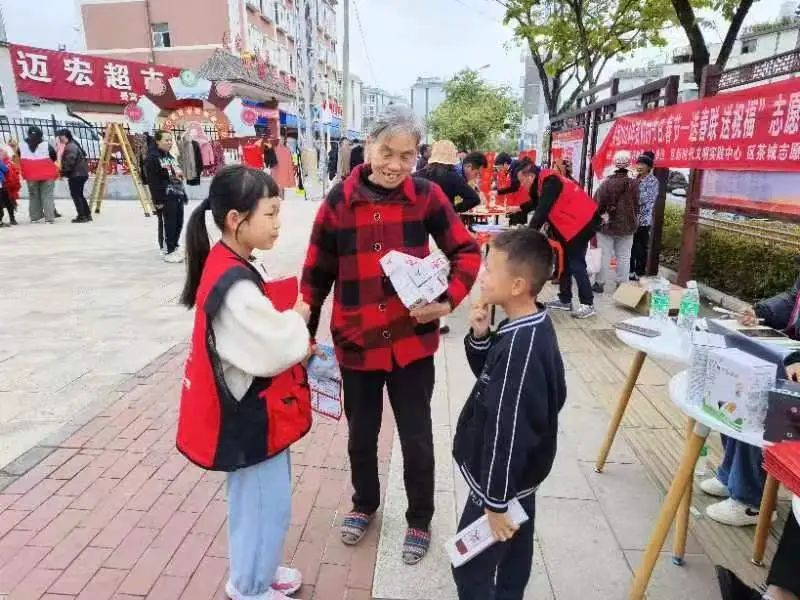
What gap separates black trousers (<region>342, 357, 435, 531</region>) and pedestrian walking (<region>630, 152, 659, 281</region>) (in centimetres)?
517

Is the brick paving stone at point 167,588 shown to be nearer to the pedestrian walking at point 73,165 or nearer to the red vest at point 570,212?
the red vest at point 570,212

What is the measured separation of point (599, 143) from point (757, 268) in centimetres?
426

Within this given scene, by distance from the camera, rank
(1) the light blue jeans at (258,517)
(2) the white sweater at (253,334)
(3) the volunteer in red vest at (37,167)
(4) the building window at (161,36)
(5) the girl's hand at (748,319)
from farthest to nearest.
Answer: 1. (4) the building window at (161,36)
2. (3) the volunteer in red vest at (37,167)
3. (5) the girl's hand at (748,319)
4. (1) the light blue jeans at (258,517)
5. (2) the white sweater at (253,334)

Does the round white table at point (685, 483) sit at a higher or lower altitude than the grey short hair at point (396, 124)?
lower

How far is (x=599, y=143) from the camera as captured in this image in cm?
906

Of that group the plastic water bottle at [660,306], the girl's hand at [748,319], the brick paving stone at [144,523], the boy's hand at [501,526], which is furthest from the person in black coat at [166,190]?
the boy's hand at [501,526]

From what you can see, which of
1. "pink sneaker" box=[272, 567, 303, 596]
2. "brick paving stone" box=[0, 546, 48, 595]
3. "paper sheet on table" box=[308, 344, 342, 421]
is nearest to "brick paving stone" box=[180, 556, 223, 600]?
"pink sneaker" box=[272, 567, 303, 596]

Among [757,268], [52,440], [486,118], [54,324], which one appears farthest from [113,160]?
[486,118]

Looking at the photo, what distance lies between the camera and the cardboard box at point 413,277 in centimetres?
186

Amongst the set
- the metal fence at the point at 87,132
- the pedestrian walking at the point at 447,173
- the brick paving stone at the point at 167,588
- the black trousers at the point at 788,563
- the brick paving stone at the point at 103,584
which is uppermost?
the metal fence at the point at 87,132

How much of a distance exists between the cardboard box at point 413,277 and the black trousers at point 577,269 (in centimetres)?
394

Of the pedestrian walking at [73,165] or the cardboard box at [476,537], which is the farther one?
the pedestrian walking at [73,165]

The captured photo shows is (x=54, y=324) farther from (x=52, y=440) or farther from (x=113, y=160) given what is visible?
(x=113, y=160)

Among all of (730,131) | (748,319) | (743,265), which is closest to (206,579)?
(748,319)
